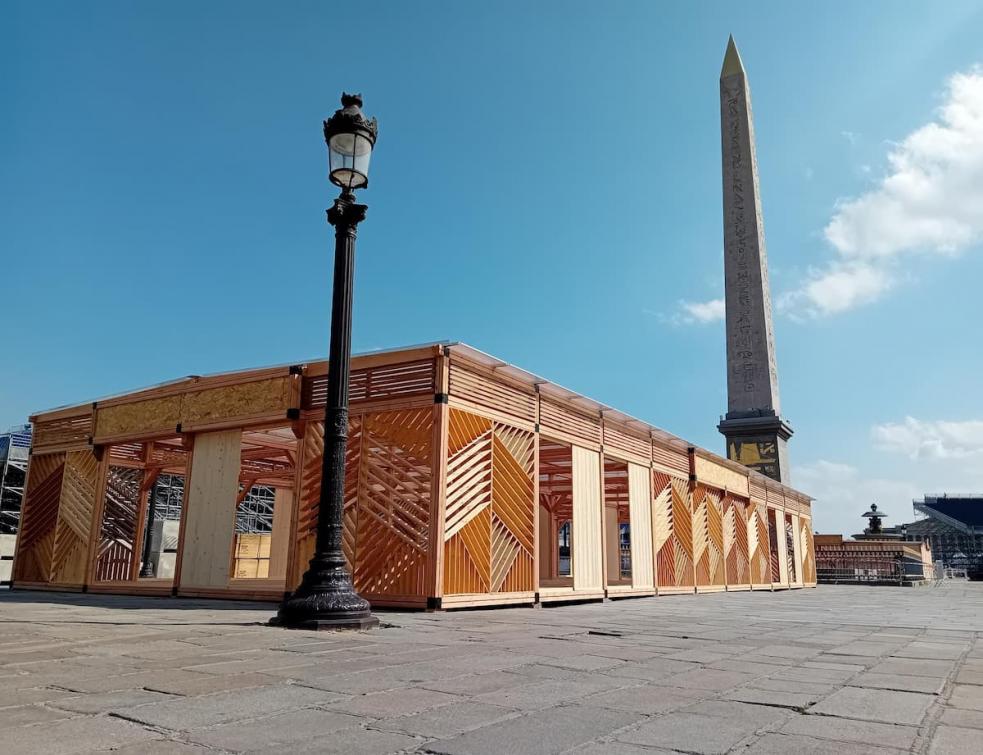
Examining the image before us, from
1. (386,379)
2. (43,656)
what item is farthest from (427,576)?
(43,656)

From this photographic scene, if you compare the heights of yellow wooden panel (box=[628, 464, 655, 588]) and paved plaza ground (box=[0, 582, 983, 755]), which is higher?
yellow wooden panel (box=[628, 464, 655, 588])

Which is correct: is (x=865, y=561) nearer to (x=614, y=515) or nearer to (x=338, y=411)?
(x=614, y=515)

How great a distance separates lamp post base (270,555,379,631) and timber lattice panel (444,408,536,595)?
132 inches

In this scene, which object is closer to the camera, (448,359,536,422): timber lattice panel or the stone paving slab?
the stone paving slab

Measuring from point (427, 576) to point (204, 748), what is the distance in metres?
7.15

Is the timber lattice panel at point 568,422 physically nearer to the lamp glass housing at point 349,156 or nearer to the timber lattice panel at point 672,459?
the timber lattice panel at point 672,459

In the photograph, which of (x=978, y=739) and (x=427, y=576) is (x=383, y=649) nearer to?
(x=978, y=739)

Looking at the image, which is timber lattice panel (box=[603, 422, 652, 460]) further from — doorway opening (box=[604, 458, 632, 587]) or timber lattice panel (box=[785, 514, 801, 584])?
timber lattice panel (box=[785, 514, 801, 584])

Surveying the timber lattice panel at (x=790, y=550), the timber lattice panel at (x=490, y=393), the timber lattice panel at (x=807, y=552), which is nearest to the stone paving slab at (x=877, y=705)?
the timber lattice panel at (x=490, y=393)

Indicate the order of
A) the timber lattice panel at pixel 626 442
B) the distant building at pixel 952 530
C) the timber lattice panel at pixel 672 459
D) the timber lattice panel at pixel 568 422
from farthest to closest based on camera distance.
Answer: the distant building at pixel 952 530 → the timber lattice panel at pixel 672 459 → the timber lattice panel at pixel 626 442 → the timber lattice panel at pixel 568 422

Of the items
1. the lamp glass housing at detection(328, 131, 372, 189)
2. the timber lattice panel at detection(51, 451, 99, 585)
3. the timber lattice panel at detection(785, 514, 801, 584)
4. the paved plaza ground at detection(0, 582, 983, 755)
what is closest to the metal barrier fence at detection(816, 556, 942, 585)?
the timber lattice panel at detection(785, 514, 801, 584)

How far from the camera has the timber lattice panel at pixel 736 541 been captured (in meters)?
20.1

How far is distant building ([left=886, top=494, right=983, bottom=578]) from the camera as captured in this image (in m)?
76.2

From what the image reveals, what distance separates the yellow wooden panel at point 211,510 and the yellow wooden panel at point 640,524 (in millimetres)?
7632
